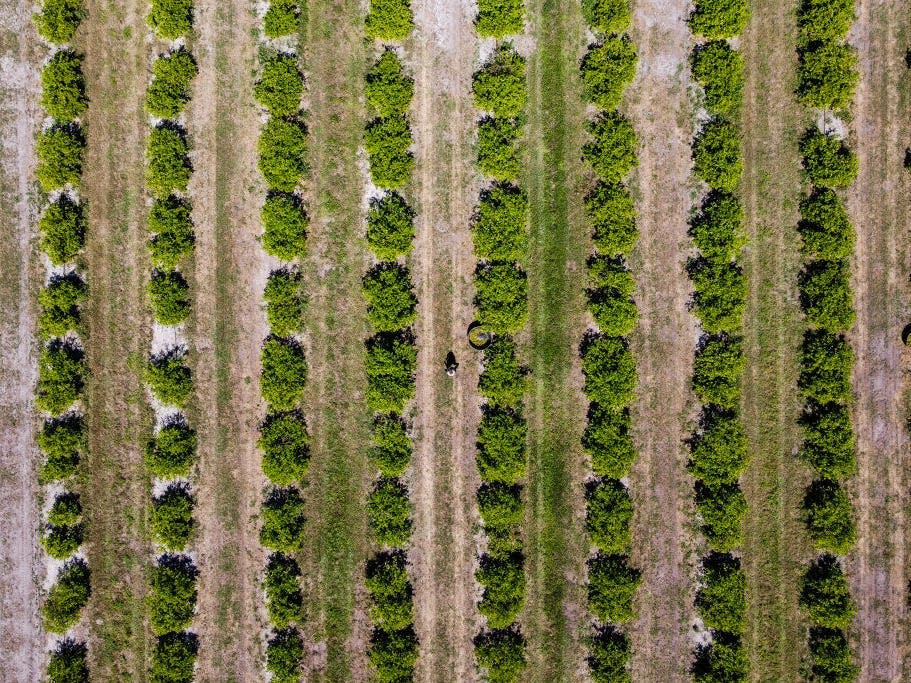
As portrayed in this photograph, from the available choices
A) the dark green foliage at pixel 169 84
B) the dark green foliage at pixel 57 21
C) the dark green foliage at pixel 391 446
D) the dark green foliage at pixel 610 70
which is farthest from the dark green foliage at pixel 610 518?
the dark green foliage at pixel 57 21

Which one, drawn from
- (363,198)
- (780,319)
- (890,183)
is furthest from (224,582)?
(890,183)

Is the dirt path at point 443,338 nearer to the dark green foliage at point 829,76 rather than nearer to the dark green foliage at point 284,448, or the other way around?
the dark green foliage at point 284,448

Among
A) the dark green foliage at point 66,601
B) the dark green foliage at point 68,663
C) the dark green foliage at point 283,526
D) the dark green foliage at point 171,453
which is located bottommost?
the dark green foliage at point 68,663

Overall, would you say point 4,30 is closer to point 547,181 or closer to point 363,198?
point 363,198

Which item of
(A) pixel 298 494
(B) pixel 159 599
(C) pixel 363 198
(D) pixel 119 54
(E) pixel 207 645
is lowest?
(E) pixel 207 645

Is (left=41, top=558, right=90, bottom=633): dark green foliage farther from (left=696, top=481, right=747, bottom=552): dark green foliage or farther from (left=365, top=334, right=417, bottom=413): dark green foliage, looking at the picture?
(left=696, top=481, right=747, bottom=552): dark green foliage

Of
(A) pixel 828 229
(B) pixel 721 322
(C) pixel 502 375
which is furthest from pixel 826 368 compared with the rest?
(C) pixel 502 375

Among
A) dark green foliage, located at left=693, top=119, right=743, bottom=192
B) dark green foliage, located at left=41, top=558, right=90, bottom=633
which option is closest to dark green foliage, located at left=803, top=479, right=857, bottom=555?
dark green foliage, located at left=693, top=119, right=743, bottom=192
